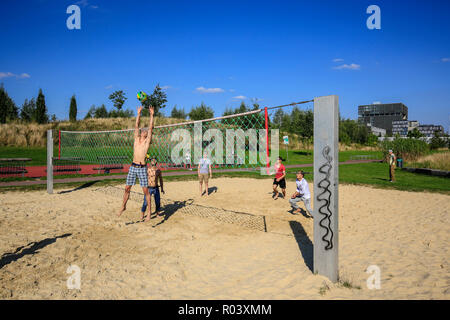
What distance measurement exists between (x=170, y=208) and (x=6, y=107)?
143 ft

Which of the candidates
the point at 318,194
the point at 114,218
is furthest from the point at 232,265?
the point at 114,218

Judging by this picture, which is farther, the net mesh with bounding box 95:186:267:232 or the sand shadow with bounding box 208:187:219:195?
the sand shadow with bounding box 208:187:219:195

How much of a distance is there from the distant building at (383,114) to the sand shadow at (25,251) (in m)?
126

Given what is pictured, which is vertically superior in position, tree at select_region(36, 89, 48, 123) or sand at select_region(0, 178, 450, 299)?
tree at select_region(36, 89, 48, 123)

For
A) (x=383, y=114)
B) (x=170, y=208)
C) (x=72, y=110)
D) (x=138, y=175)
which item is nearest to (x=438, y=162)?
(x=170, y=208)

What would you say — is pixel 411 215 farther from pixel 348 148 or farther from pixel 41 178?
pixel 348 148

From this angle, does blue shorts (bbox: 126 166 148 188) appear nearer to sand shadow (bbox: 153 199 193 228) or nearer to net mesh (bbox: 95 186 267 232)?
sand shadow (bbox: 153 199 193 228)

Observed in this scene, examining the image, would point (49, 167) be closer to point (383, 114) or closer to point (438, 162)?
point (438, 162)

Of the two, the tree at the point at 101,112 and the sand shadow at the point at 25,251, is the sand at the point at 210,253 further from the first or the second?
the tree at the point at 101,112

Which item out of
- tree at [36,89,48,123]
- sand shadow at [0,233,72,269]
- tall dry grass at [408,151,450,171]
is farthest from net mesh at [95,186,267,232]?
tree at [36,89,48,123]

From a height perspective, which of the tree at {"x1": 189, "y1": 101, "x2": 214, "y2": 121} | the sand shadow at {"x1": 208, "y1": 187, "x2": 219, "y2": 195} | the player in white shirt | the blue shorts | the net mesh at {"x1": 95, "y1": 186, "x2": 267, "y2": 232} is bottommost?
the net mesh at {"x1": 95, "y1": 186, "x2": 267, "y2": 232}

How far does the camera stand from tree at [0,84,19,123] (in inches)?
1486

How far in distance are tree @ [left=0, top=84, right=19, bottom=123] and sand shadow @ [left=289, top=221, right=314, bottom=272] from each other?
41.3 metres
